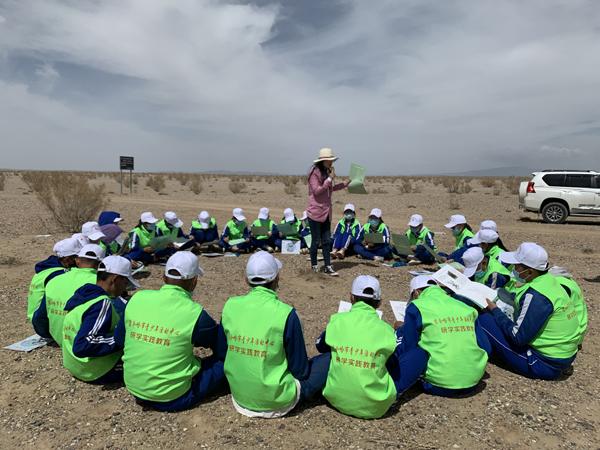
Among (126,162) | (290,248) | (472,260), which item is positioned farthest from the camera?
(126,162)

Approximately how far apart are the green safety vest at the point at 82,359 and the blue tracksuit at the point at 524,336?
315 cm

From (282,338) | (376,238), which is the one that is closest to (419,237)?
(376,238)

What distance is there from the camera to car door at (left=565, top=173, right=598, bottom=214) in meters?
13.9

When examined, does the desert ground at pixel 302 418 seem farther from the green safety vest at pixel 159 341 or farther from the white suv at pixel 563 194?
the white suv at pixel 563 194

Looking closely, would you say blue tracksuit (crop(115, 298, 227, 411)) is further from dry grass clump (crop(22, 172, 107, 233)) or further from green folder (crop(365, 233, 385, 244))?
dry grass clump (crop(22, 172, 107, 233))

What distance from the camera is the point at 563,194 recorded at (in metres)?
14.1

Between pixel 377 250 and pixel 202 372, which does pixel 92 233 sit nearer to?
pixel 202 372

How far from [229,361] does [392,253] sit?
19.9 ft

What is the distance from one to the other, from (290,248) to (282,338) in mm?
6202

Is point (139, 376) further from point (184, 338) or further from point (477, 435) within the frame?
point (477, 435)

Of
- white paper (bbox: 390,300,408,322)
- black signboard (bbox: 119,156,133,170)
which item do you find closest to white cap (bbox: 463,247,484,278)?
white paper (bbox: 390,300,408,322)

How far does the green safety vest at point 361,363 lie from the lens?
2.91m

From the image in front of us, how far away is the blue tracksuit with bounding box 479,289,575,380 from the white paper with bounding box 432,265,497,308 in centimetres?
15

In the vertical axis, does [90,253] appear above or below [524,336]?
above
